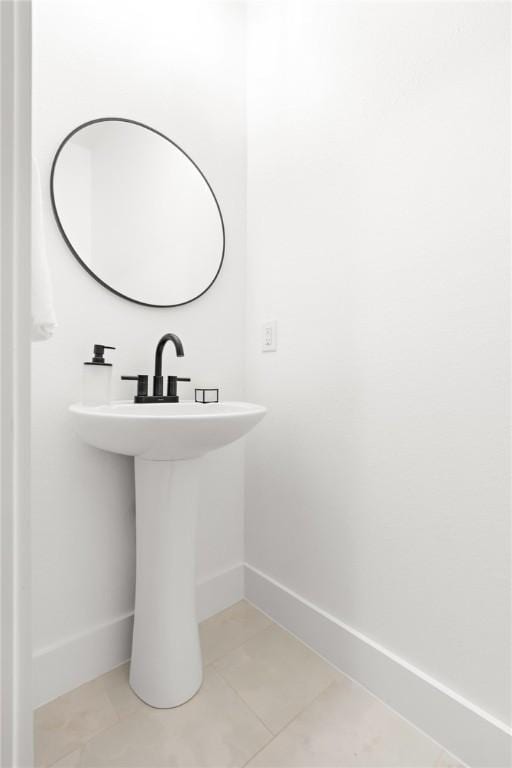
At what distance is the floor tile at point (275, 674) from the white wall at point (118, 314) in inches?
11.1

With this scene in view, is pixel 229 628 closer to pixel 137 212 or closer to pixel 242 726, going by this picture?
pixel 242 726

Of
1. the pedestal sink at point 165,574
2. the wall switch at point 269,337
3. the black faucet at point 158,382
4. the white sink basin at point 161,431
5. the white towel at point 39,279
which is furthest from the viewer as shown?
the wall switch at point 269,337

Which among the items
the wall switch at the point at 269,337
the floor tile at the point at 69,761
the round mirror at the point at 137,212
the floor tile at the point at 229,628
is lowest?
the floor tile at the point at 229,628

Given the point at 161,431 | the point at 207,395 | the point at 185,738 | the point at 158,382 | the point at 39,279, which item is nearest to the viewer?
the point at 39,279

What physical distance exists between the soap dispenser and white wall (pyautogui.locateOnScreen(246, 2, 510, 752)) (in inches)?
22.5

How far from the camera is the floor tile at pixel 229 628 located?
116 centimetres

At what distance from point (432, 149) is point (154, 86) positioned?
0.90 m

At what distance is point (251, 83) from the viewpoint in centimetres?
141

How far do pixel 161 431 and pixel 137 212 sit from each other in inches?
29.8

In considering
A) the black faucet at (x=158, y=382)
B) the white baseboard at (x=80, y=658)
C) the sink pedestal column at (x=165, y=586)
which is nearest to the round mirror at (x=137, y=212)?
the black faucet at (x=158, y=382)

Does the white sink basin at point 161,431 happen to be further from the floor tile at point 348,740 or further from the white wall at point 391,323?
the floor tile at point 348,740

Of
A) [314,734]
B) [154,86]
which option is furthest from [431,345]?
[154,86]

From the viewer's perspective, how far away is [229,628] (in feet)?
4.12

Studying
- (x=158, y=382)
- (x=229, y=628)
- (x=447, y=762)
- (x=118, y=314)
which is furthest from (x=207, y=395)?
(x=447, y=762)
